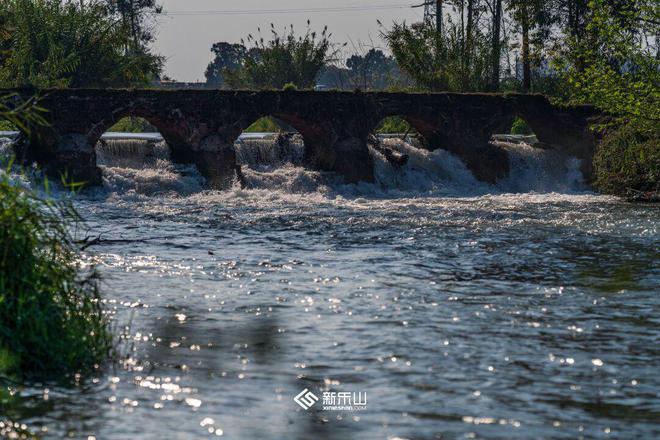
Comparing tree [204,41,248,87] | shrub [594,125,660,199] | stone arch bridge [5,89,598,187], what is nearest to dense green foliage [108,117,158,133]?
stone arch bridge [5,89,598,187]

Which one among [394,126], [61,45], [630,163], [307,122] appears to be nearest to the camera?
[630,163]

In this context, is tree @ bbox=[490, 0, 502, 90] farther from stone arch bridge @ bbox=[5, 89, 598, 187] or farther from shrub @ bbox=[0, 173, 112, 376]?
shrub @ bbox=[0, 173, 112, 376]

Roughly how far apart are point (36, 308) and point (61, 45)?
116 feet

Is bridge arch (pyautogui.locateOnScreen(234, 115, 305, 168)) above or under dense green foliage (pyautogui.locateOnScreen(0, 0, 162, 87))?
under

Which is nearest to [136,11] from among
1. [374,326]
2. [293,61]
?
[293,61]

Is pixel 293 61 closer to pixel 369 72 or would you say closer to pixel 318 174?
pixel 318 174

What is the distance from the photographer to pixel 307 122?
3391 centimetres

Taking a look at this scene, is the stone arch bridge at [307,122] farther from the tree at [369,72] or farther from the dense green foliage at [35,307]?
the dense green foliage at [35,307]

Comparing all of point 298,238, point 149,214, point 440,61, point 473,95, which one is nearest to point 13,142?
point 149,214

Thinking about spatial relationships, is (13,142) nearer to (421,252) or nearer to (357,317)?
(421,252)

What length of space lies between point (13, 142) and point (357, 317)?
19.9m

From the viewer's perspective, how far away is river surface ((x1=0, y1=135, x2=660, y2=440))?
28.5ft

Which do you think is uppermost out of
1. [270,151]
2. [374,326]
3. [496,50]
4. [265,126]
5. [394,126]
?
[496,50]

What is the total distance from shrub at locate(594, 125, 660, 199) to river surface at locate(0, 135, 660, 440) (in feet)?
12.5
